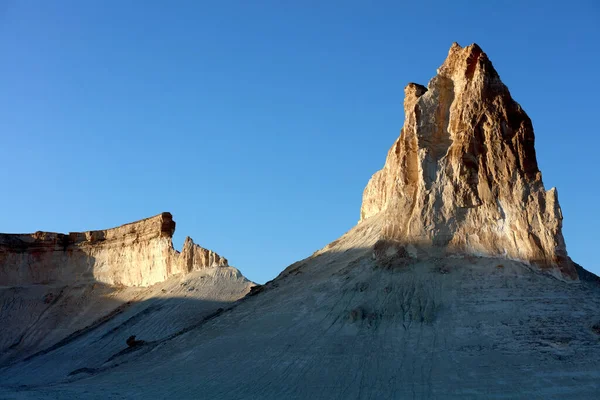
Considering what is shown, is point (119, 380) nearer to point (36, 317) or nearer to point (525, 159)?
point (525, 159)

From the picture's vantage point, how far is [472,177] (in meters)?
38.9

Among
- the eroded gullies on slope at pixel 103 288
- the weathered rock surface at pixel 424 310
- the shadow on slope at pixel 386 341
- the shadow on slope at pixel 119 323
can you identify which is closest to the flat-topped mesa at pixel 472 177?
the weathered rock surface at pixel 424 310

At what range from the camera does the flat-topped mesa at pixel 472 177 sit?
36.4 m

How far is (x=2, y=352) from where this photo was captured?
5966 centimetres

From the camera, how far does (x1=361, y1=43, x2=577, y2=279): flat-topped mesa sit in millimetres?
36406

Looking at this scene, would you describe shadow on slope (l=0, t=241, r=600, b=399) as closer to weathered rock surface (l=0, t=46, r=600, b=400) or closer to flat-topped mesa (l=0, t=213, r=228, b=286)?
weathered rock surface (l=0, t=46, r=600, b=400)

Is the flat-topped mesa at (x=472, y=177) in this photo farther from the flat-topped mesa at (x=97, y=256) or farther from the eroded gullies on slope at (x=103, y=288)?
the flat-topped mesa at (x=97, y=256)

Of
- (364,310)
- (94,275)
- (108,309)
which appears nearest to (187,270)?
(108,309)

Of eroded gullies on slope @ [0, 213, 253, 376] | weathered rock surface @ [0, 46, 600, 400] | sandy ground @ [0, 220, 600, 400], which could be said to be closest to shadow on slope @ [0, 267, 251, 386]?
eroded gullies on slope @ [0, 213, 253, 376]

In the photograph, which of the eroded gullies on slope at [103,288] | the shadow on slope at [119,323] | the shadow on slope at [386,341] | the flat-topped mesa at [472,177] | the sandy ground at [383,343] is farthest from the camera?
the eroded gullies on slope at [103,288]

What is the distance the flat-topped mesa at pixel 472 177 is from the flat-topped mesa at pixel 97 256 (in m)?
26.9

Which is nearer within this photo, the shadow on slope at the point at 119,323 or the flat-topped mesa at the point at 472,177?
the flat-topped mesa at the point at 472,177

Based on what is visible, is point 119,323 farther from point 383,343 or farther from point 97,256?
point 383,343

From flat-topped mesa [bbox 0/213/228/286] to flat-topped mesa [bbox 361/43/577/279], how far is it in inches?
1061
